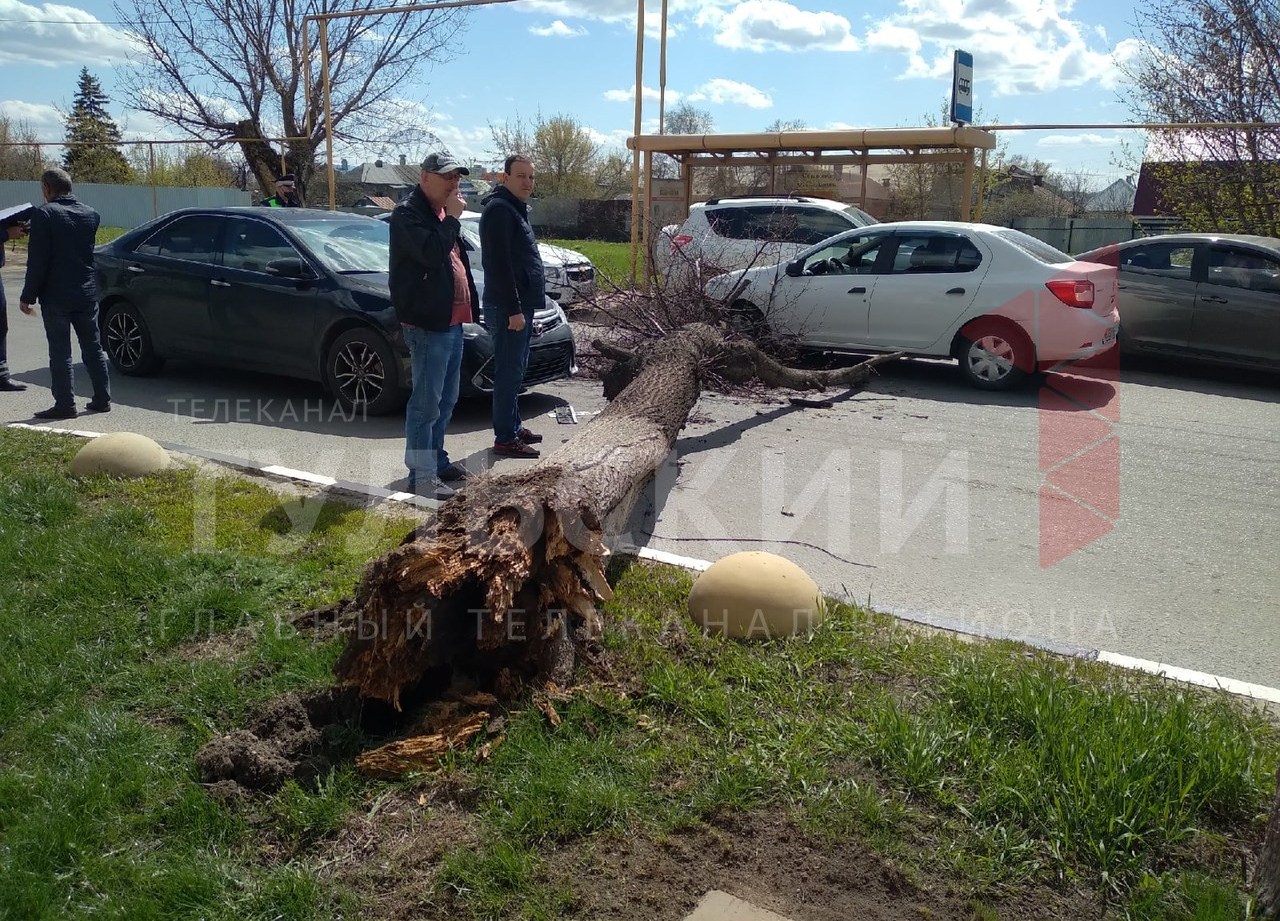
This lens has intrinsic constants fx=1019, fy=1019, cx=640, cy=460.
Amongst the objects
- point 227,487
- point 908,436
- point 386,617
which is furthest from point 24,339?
point 386,617

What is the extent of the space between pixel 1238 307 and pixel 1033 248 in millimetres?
2280

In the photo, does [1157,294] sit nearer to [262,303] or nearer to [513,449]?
[513,449]

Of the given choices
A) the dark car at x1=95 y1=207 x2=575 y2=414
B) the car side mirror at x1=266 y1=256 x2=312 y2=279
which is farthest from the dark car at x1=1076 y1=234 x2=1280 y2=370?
the car side mirror at x1=266 y1=256 x2=312 y2=279

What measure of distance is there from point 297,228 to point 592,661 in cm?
637

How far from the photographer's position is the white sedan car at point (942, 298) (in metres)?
9.95

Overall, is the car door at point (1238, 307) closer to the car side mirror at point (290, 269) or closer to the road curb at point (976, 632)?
the road curb at point (976, 632)

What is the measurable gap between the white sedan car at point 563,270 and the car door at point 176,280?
4.09m

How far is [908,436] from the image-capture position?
8.31 m

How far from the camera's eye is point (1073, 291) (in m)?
9.85

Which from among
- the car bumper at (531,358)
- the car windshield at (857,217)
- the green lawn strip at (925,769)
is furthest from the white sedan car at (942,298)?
the green lawn strip at (925,769)

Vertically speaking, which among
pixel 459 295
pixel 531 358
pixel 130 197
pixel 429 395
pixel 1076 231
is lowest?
pixel 429 395

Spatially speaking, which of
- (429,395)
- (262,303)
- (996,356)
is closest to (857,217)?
(996,356)

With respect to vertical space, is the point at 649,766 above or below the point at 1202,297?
below

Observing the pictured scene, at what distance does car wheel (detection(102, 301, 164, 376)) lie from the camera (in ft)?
31.8
